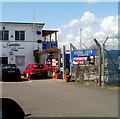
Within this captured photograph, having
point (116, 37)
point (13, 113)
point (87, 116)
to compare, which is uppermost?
point (116, 37)

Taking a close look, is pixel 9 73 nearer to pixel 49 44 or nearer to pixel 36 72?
pixel 36 72

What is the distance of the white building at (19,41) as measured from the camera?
29328mm

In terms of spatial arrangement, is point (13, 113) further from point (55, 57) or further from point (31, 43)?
point (31, 43)

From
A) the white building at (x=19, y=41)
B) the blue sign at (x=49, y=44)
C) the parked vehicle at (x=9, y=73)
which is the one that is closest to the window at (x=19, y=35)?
the white building at (x=19, y=41)

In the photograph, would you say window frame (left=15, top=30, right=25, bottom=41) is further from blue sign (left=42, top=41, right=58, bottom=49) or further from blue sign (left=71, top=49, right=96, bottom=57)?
blue sign (left=71, top=49, right=96, bottom=57)

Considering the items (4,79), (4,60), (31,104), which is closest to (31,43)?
(4,60)

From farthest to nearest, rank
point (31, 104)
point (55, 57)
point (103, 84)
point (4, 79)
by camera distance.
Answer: point (55, 57), point (4, 79), point (103, 84), point (31, 104)

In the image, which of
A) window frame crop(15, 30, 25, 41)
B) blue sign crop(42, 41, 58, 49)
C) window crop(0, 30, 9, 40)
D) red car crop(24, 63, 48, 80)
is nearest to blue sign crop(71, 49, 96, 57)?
red car crop(24, 63, 48, 80)

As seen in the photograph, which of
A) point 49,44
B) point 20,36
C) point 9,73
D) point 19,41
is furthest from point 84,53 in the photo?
point 49,44

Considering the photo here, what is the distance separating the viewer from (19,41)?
97.2 feet

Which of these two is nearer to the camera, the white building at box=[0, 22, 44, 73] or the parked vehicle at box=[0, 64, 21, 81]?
the parked vehicle at box=[0, 64, 21, 81]

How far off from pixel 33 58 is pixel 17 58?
193 cm

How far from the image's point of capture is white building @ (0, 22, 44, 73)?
2933cm

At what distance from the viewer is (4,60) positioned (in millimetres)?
29641
